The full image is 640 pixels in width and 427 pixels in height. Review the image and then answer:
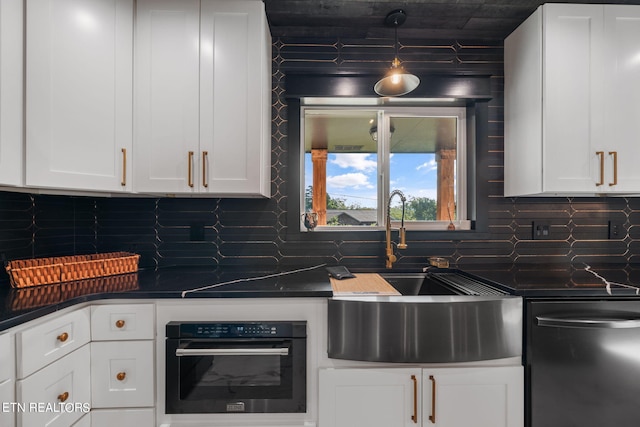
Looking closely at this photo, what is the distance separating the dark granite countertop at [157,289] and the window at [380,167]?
0.61 metres

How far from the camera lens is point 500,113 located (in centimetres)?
208

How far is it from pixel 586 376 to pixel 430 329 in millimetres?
689

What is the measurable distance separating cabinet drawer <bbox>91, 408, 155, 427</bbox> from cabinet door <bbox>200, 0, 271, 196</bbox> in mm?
1048

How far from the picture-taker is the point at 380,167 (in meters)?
2.15

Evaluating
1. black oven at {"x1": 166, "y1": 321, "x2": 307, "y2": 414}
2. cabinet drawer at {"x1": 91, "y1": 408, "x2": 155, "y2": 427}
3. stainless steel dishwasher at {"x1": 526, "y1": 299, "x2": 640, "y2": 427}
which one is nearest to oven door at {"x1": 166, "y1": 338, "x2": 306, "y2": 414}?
black oven at {"x1": 166, "y1": 321, "x2": 307, "y2": 414}

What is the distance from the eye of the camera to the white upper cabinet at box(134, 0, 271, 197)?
64.7 inches

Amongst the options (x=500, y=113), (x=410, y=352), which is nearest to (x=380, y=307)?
(x=410, y=352)

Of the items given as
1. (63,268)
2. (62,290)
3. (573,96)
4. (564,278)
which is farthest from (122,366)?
(573,96)

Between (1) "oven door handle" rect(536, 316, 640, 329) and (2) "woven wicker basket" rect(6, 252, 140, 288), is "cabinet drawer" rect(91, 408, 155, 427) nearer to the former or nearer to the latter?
(2) "woven wicker basket" rect(6, 252, 140, 288)

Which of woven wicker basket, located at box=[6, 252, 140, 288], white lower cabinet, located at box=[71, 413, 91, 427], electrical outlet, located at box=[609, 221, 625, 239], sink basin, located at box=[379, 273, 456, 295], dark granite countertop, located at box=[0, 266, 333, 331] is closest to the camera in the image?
dark granite countertop, located at box=[0, 266, 333, 331]

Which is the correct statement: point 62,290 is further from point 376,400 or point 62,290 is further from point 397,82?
point 397,82

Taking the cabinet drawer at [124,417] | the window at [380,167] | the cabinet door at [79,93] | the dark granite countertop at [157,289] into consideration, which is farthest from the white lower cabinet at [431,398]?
the cabinet door at [79,93]

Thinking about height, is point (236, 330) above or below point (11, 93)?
below

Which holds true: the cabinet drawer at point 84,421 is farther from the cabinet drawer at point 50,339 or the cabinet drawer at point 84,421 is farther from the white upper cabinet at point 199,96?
the white upper cabinet at point 199,96
